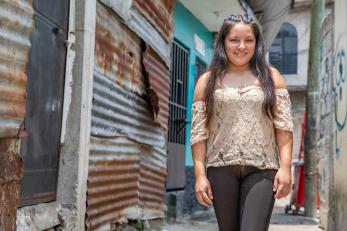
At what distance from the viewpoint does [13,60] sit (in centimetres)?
283

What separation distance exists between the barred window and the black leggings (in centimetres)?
2195

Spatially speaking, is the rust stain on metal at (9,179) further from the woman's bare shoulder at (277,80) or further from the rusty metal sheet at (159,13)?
the rusty metal sheet at (159,13)

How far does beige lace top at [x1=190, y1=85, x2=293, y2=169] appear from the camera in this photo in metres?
2.68

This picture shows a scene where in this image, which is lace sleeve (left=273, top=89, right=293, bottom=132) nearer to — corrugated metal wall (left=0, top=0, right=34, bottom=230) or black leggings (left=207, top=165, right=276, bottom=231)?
black leggings (left=207, top=165, right=276, bottom=231)

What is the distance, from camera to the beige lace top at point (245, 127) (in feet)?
8.80

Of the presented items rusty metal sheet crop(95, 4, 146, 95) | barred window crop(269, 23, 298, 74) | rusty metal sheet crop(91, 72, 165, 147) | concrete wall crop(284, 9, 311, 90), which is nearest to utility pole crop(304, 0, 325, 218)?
rusty metal sheet crop(91, 72, 165, 147)

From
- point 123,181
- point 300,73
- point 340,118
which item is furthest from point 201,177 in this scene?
point 300,73

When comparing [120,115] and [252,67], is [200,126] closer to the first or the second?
[252,67]

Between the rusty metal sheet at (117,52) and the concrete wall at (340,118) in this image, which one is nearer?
the rusty metal sheet at (117,52)

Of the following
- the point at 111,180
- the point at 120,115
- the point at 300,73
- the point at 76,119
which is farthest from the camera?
the point at 300,73

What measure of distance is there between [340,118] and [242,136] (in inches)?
155

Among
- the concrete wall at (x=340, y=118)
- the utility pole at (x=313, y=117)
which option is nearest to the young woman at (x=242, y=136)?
the concrete wall at (x=340, y=118)

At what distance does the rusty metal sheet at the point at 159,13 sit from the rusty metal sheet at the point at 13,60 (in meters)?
2.90

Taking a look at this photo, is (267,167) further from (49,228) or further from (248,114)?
(49,228)
